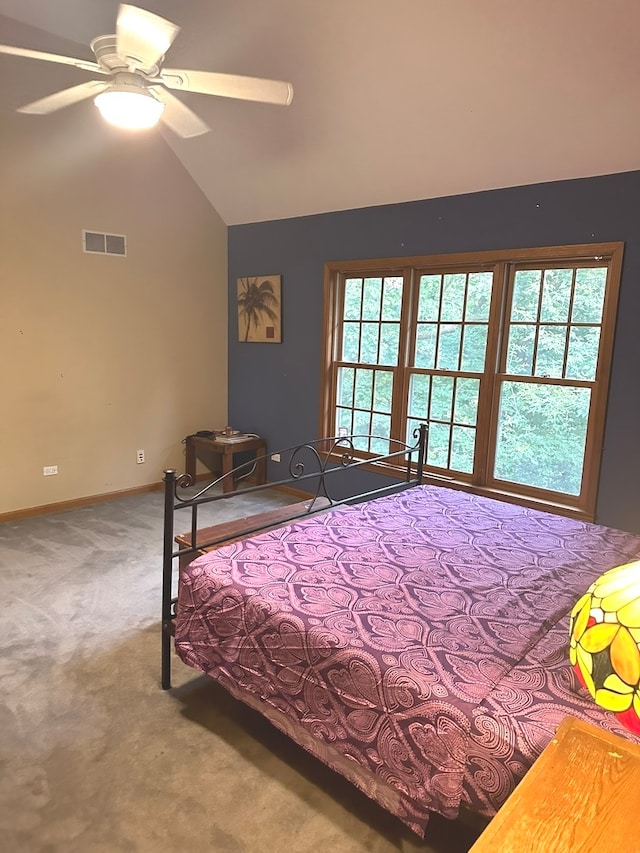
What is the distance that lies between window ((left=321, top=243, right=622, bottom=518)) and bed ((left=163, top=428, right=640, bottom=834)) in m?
1.02

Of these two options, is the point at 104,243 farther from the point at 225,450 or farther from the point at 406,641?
the point at 406,641

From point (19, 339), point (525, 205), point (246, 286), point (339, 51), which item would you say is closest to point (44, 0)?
point (339, 51)

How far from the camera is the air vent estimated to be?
4.74 metres

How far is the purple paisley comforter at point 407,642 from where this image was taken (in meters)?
1.53

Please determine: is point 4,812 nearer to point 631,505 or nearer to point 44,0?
point 631,505

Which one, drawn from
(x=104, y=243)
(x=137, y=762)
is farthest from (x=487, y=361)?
(x=104, y=243)

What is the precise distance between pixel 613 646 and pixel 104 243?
4.96 m

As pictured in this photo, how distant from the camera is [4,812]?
6.18 ft

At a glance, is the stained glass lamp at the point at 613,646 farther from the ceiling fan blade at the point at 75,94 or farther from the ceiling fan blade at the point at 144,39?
the ceiling fan blade at the point at 75,94

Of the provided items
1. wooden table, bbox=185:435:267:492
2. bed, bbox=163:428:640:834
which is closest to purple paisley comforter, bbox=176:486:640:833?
bed, bbox=163:428:640:834

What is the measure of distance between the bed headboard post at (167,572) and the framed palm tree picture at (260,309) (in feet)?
10.5

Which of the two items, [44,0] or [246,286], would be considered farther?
[246,286]

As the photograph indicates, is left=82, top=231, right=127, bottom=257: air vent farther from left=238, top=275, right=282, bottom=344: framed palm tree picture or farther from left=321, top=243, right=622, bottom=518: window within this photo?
left=321, top=243, right=622, bottom=518: window

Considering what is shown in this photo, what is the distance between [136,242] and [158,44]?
8.32ft
